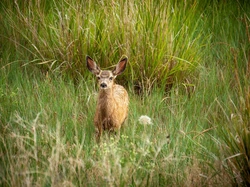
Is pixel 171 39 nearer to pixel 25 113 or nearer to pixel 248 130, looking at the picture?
pixel 25 113

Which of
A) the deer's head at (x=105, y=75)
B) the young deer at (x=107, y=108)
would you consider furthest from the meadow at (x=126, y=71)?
the deer's head at (x=105, y=75)

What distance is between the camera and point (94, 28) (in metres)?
6.50

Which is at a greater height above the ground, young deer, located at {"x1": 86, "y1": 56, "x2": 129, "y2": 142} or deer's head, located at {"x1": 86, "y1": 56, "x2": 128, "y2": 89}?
deer's head, located at {"x1": 86, "y1": 56, "x2": 128, "y2": 89}

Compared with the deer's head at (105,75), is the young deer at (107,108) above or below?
below

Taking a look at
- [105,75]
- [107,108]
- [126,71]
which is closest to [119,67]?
[105,75]

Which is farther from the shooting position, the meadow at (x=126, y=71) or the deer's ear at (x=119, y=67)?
the deer's ear at (x=119, y=67)

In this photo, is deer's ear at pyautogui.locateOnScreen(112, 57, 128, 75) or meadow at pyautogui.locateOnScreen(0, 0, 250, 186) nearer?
meadow at pyautogui.locateOnScreen(0, 0, 250, 186)

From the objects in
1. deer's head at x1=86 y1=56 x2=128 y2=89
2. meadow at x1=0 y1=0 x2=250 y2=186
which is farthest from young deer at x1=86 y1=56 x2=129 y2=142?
meadow at x1=0 y1=0 x2=250 y2=186

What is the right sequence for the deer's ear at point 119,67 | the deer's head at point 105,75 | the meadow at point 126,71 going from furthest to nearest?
the deer's ear at point 119,67
the deer's head at point 105,75
the meadow at point 126,71

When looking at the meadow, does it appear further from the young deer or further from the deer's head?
the deer's head

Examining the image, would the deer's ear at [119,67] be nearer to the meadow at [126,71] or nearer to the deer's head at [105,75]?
the deer's head at [105,75]

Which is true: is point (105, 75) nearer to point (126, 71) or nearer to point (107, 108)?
point (107, 108)

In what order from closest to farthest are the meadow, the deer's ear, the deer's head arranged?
the meadow, the deer's head, the deer's ear

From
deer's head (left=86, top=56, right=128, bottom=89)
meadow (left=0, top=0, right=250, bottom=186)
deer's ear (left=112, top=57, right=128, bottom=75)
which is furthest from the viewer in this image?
deer's ear (left=112, top=57, right=128, bottom=75)
